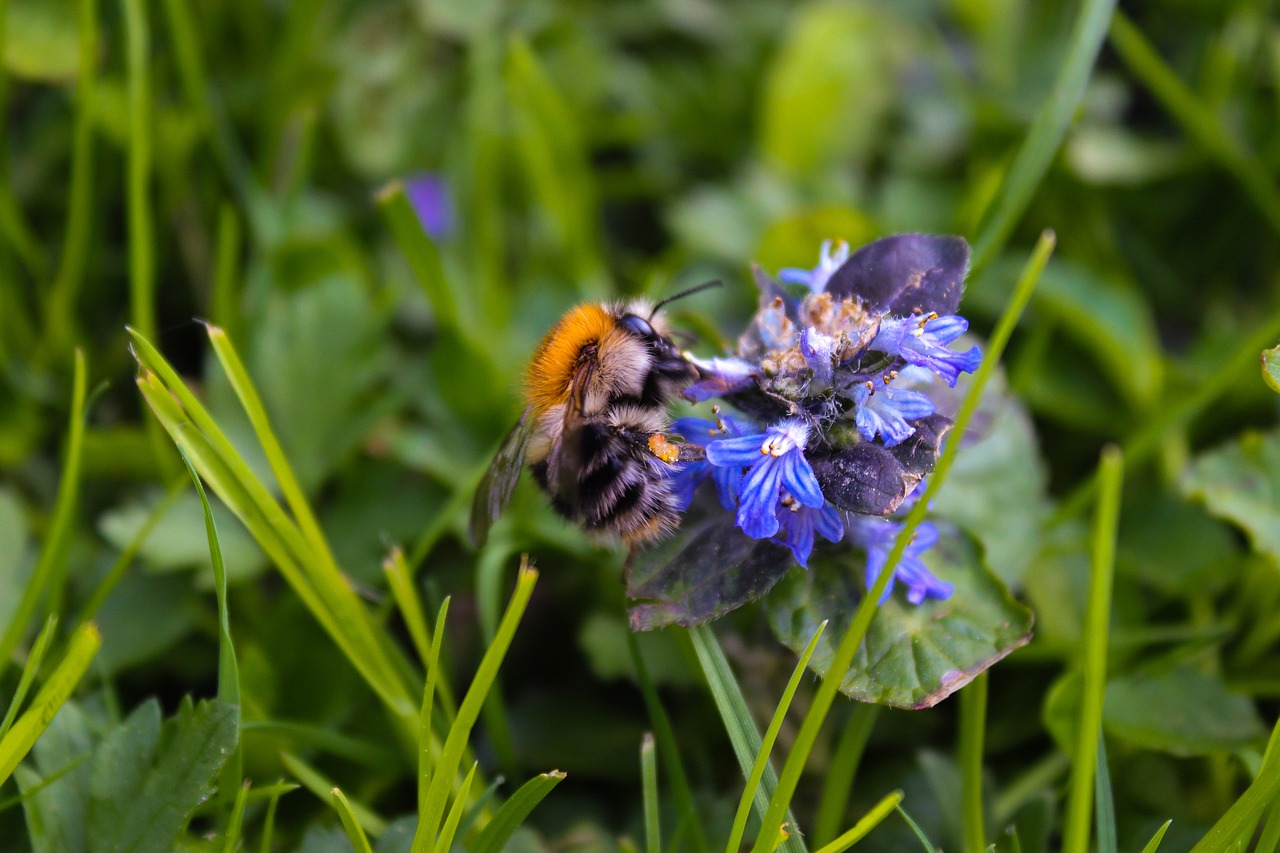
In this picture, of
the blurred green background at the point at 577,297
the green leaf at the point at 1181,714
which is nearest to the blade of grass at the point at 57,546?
the blurred green background at the point at 577,297

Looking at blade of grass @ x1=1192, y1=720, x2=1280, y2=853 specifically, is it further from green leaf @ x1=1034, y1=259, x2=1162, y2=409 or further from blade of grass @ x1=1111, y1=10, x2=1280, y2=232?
blade of grass @ x1=1111, y1=10, x2=1280, y2=232

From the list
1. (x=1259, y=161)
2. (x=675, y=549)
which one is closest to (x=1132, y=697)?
(x=675, y=549)

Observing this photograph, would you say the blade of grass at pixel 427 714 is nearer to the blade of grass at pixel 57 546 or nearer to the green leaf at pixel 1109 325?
the blade of grass at pixel 57 546

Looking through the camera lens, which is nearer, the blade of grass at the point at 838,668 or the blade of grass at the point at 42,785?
the blade of grass at the point at 838,668

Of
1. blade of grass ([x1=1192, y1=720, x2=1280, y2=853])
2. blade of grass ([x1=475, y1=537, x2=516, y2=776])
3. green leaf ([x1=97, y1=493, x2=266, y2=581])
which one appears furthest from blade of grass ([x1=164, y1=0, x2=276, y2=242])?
blade of grass ([x1=1192, y1=720, x2=1280, y2=853])

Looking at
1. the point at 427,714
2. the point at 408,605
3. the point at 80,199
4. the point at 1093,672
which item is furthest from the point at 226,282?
the point at 1093,672
